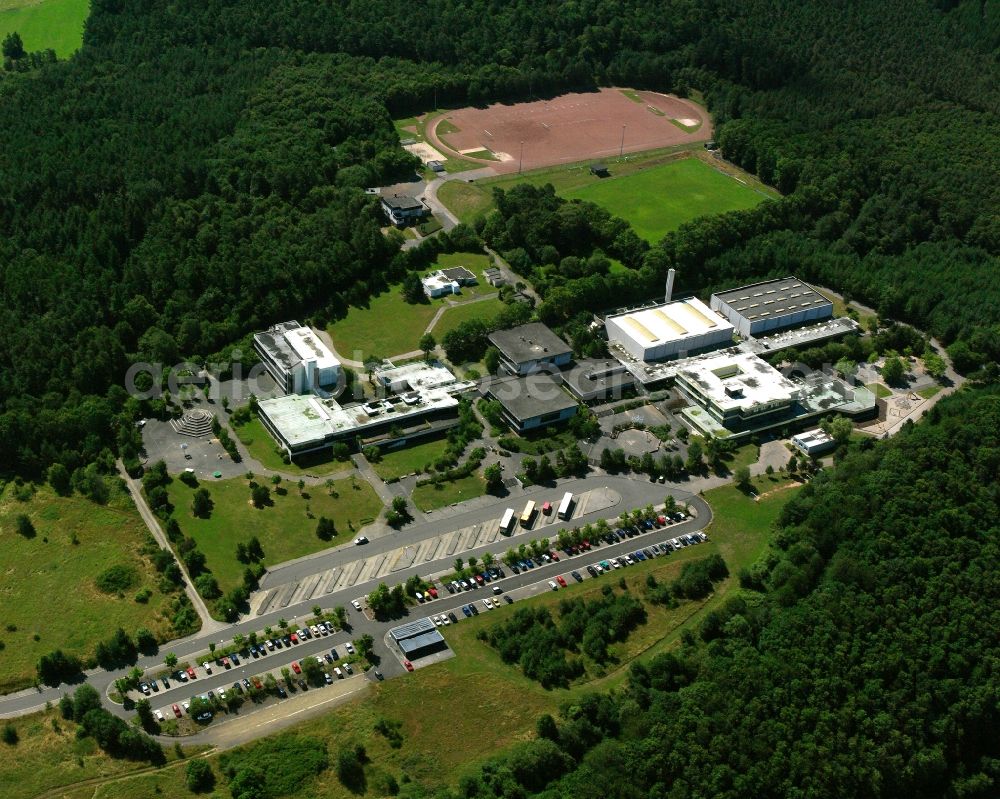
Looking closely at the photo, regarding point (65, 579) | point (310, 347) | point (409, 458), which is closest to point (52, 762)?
point (65, 579)

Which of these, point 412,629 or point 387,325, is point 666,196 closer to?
point 387,325

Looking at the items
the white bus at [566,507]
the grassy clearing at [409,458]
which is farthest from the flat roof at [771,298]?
the grassy clearing at [409,458]

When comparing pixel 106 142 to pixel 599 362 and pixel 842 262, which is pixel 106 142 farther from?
pixel 842 262

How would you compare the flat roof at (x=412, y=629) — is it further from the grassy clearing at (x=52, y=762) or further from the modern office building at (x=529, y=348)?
the modern office building at (x=529, y=348)

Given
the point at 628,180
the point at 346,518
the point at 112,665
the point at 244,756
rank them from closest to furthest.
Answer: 1. the point at 244,756
2. the point at 112,665
3. the point at 346,518
4. the point at 628,180

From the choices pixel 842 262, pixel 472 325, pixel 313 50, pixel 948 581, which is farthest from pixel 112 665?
pixel 313 50

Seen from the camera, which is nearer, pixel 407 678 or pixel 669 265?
pixel 407 678
